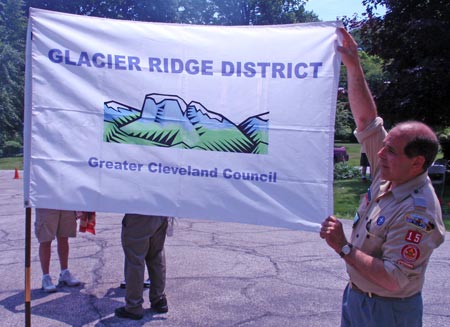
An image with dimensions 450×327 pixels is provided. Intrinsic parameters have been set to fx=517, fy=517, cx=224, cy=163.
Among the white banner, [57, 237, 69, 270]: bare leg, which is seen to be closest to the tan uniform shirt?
the white banner

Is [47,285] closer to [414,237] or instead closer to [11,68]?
[414,237]

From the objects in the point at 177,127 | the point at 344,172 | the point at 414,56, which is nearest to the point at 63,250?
the point at 177,127

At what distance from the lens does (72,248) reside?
7219 millimetres

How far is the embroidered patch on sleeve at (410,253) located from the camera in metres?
2.38

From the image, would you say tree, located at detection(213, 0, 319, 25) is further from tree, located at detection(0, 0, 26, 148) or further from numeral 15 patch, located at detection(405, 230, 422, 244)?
numeral 15 patch, located at detection(405, 230, 422, 244)

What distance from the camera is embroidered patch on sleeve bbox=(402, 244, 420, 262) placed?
2.38 meters

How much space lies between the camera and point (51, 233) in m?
5.43

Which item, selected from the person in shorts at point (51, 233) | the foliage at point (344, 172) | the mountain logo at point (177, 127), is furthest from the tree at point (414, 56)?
the mountain logo at point (177, 127)

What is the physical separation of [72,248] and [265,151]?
4.68m

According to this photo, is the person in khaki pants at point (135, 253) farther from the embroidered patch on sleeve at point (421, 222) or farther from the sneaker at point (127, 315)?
the embroidered patch on sleeve at point (421, 222)

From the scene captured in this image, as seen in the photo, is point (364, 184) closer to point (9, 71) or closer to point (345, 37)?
point (345, 37)

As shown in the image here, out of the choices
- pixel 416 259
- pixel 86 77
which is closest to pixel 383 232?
pixel 416 259

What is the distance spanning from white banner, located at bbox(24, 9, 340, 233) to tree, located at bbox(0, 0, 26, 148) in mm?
30455

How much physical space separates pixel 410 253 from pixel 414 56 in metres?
15.2
